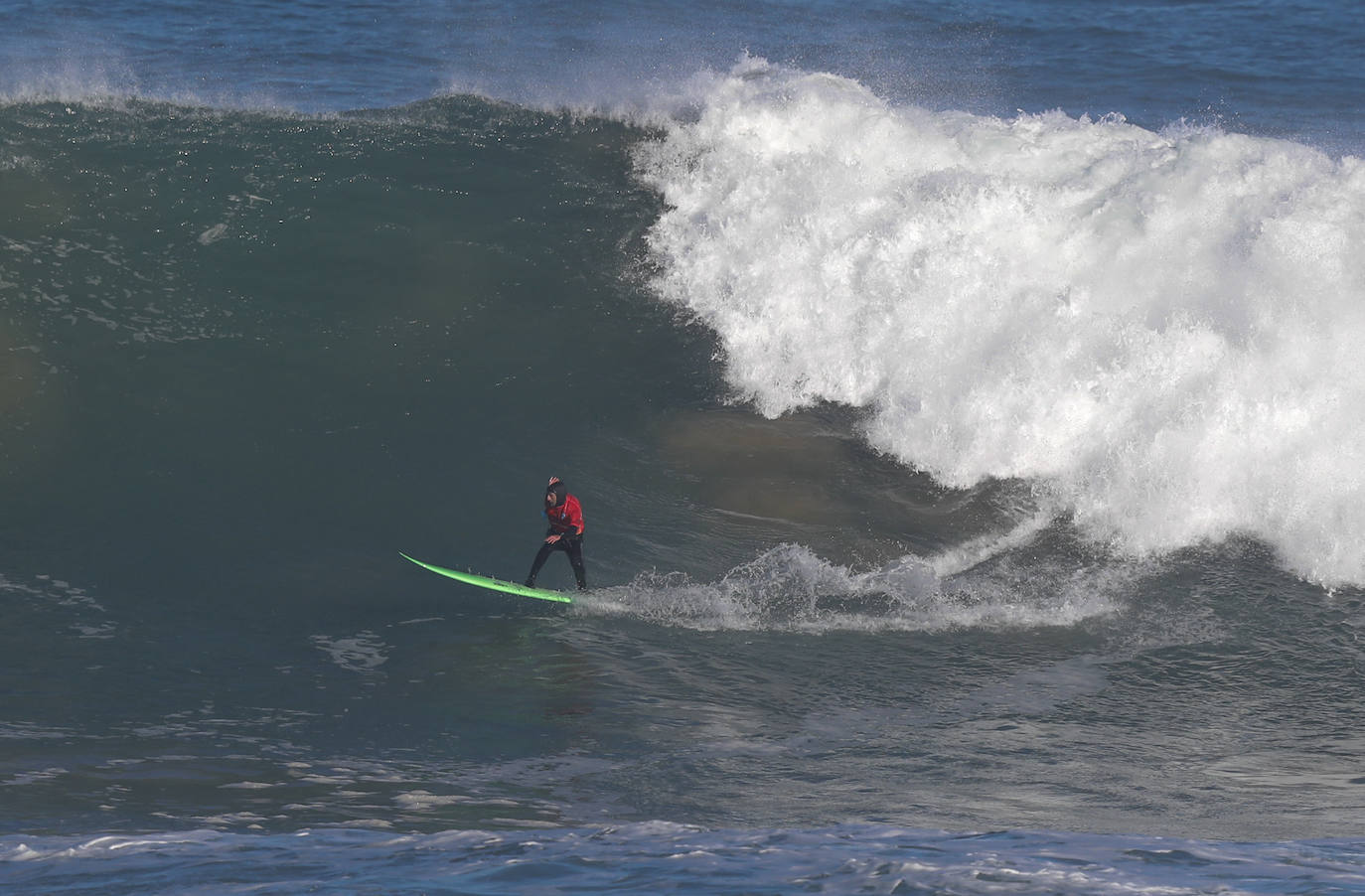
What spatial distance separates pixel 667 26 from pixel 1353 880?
17.5 m

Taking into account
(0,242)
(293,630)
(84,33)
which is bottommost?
(293,630)

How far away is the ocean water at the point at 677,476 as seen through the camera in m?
6.92

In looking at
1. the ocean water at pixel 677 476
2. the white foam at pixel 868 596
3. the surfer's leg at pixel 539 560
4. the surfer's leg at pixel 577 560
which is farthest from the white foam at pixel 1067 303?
the surfer's leg at pixel 539 560

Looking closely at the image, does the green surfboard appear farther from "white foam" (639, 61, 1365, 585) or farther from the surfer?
"white foam" (639, 61, 1365, 585)

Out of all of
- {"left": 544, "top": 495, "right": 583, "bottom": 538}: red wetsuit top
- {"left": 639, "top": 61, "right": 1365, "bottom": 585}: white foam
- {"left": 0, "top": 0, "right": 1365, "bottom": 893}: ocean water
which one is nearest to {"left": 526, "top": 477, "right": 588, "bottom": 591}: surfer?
{"left": 544, "top": 495, "right": 583, "bottom": 538}: red wetsuit top

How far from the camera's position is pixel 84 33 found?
768 inches

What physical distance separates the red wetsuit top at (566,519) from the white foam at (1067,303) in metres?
3.56

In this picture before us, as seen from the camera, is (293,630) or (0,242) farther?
(0,242)

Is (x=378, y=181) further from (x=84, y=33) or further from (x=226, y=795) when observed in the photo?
(x=226, y=795)

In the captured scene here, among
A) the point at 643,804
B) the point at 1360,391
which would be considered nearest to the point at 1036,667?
the point at 643,804

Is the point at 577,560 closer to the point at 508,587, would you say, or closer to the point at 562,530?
the point at 562,530

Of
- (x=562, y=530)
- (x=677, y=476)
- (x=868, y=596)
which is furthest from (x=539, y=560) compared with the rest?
(x=868, y=596)

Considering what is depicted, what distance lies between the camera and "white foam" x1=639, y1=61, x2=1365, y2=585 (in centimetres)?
1116

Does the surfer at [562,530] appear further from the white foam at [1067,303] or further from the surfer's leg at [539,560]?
the white foam at [1067,303]
